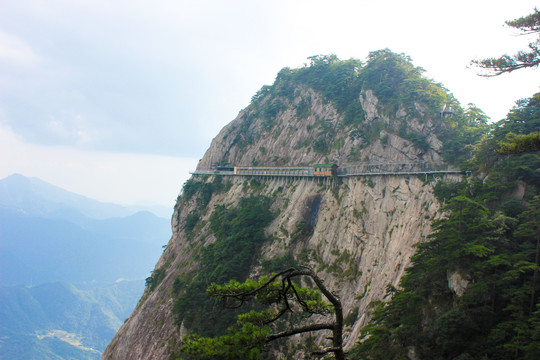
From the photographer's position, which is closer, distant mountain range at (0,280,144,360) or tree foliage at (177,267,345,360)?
tree foliage at (177,267,345,360)

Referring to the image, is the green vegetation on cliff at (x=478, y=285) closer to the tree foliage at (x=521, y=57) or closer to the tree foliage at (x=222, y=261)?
the tree foliage at (x=521, y=57)

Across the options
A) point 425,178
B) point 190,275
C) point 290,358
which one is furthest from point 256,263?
point 425,178

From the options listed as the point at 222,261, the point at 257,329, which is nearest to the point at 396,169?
the point at 222,261

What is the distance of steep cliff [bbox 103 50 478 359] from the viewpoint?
1435 inches

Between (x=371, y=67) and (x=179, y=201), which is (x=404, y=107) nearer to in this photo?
(x=371, y=67)

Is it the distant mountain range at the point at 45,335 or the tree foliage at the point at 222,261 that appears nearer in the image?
the tree foliage at the point at 222,261

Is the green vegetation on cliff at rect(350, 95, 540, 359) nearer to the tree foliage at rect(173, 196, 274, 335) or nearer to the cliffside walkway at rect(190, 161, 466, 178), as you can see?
the cliffside walkway at rect(190, 161, 466, 178)

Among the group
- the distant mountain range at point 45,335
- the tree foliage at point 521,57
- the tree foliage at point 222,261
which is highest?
the tree foliage at point 521,57

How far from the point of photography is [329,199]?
150 ft

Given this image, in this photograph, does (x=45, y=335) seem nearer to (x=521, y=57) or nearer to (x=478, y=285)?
(x=478, y=285)

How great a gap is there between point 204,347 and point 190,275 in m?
43.6

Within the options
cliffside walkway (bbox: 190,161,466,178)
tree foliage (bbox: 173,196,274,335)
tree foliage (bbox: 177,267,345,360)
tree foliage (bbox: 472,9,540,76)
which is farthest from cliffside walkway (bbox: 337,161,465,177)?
tree foliage (bbox: 177,267,345,360)

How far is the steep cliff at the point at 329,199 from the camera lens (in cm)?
3644

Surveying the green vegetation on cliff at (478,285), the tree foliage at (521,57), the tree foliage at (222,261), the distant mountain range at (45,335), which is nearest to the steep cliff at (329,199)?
the tree foliage at (222,261)
